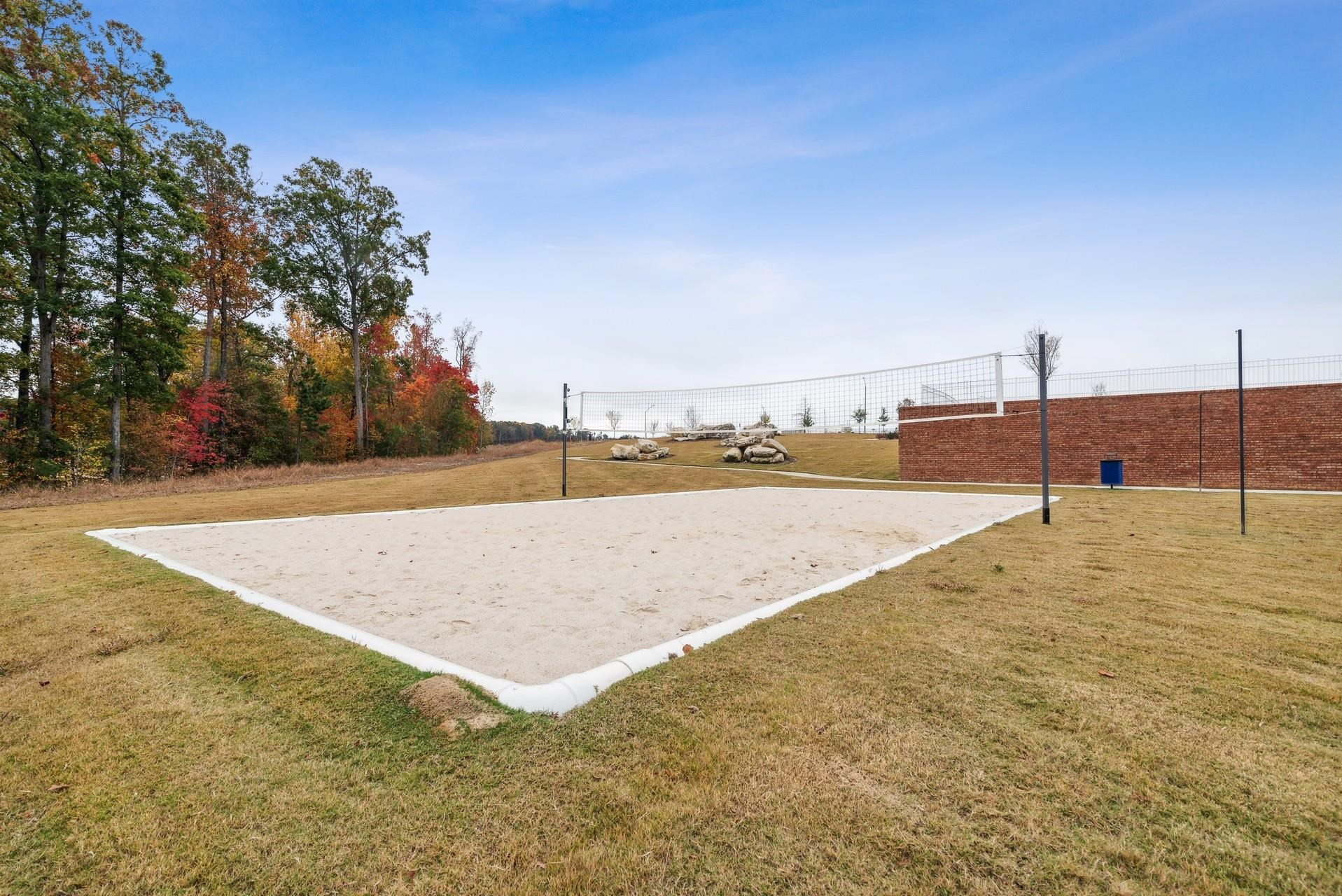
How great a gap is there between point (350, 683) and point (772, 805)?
1.93 m

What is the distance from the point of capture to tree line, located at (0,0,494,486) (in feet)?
43.0

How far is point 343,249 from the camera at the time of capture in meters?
22.6

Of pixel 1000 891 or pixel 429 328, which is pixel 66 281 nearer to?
pixel 429 328

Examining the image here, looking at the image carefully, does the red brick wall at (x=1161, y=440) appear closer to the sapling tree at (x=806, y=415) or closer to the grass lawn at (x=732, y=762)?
the sapling tree at (x=806, y=415)

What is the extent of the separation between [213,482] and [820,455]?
23.1 meters

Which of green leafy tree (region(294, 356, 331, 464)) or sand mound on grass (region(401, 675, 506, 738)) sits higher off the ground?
green leafy tree (region(294, 356, 331, 464))

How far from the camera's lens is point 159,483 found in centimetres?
1280

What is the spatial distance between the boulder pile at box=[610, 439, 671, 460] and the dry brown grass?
6918mm

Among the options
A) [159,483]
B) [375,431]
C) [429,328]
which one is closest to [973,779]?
[159,483]

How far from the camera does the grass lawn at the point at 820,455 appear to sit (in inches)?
843

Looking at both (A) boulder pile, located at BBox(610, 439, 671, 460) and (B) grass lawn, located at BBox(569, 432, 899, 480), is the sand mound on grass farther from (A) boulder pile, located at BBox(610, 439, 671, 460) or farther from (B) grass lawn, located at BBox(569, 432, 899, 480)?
(A) boulder pile, located at BBox(610, 439, 671, 460)

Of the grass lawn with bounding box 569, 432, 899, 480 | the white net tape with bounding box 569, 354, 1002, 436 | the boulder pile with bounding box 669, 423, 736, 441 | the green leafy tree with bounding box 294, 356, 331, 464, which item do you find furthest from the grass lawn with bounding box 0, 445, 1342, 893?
the boulder pile with bounding box 669, 423, 736, 441

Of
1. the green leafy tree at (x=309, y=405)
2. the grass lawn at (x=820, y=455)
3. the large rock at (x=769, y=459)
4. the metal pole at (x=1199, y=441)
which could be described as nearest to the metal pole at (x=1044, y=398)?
the metal pole at (x=1199, y=441)

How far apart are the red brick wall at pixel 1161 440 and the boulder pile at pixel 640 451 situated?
484 inches
